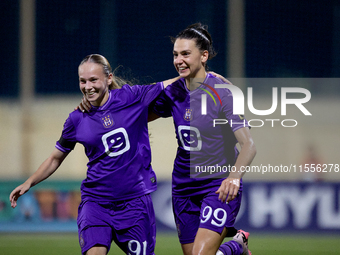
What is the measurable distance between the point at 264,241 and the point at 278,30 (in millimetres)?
5677

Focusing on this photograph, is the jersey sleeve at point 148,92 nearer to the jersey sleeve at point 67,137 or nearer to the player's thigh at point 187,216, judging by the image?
the jersey sleeve at point 67,137

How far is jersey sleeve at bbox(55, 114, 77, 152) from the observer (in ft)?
11.5

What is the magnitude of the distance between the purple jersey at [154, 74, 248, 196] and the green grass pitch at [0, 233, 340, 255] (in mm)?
3028

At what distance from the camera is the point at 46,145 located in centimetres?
1040

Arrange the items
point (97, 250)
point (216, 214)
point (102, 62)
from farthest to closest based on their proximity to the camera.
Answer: point (102, 62)
point (216, 214)
point (97, 250)

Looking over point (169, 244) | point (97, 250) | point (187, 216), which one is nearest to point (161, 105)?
point (187, 216)

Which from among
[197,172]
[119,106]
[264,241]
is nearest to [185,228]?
[197,172]

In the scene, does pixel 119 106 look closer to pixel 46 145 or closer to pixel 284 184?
pixel 284 184

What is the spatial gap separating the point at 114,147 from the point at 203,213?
Answer: 0.85m

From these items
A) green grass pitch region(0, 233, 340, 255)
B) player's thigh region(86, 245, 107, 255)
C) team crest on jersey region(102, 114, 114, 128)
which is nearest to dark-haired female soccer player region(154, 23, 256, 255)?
team crest on jersey region(102, 114, 114, 128)

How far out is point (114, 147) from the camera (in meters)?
3.34

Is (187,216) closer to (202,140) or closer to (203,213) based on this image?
(203,213)

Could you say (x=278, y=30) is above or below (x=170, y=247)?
above

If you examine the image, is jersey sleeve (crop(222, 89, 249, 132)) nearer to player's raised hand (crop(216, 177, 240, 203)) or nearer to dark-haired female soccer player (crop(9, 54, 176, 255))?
player's raised hand (crop(216, 177, 240, 203))
